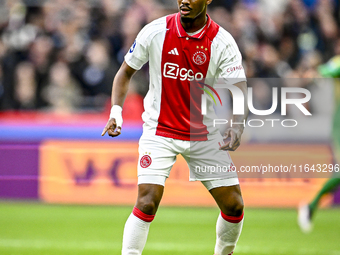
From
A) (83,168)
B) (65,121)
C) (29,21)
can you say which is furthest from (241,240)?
(29,21)

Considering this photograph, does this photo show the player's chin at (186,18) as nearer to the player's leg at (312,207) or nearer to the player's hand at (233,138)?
the player's hand at (233,138)

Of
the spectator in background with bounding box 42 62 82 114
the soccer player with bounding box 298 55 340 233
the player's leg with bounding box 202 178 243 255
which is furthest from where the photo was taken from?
the spectator in background with bounding box 42 62 82 114

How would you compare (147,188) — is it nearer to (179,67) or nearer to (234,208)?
(234,208)

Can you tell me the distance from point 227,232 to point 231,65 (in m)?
1.37

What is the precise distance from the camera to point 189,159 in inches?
192

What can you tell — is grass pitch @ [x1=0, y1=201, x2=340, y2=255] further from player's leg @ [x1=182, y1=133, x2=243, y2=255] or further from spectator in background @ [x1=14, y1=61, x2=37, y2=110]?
spectator in background @ [x1=14, y1=61, x2=37, y2=110]

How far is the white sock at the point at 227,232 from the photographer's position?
4867mm

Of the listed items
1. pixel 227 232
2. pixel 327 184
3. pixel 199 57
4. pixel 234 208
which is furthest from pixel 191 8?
pixel 327 184

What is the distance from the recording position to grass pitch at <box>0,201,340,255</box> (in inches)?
260

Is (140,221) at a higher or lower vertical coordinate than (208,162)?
lower

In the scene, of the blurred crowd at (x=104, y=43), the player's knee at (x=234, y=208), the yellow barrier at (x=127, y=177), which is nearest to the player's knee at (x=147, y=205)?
the player's knee at (x=234, y=208)

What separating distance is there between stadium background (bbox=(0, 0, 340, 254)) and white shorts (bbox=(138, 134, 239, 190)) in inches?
133

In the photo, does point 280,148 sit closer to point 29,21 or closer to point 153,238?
point 153,238

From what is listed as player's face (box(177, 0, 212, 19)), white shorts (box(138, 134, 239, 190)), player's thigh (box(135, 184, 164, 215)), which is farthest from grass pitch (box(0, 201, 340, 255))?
player's face (box(177, 0, 212, 19))
